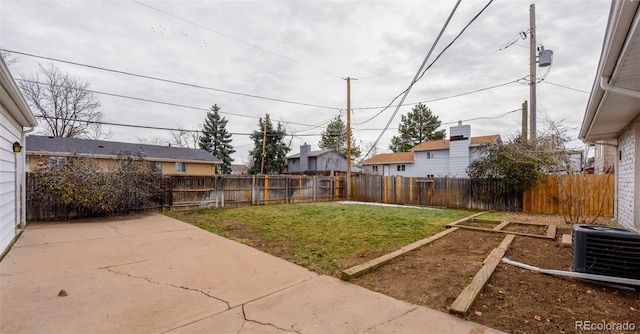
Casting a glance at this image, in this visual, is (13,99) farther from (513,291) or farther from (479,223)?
(479,223)

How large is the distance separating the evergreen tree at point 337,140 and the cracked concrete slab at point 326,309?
29.6 metres

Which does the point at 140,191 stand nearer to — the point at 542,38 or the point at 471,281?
the point at 471,281

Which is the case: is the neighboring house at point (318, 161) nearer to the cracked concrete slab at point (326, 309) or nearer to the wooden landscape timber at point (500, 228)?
the wooden landscape timber at point (500, 228)

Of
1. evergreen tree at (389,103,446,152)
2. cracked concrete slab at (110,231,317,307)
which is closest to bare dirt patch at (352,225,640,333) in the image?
cracked concrete slab at (110,231,317,307)

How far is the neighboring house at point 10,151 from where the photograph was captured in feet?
14.8

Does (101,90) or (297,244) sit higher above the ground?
(101,90)

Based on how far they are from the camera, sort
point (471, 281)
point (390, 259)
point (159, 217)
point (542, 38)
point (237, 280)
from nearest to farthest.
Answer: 1. point (471, 281)
2. point (237, 280)
3. point (390, 259)
4. point (159, 217)
5. point (542, 38)

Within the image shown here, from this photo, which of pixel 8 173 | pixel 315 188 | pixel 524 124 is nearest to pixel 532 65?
pixel 524 124

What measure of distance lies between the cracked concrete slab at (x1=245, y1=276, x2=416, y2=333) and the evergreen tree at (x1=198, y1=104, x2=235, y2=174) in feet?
97.4

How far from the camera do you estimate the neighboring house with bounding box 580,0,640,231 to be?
2337mm

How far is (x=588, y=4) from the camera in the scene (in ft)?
14.2

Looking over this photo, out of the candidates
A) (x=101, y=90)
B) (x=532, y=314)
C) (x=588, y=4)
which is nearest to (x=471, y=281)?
(x=532, y=314)

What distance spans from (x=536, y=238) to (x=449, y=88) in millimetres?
10134

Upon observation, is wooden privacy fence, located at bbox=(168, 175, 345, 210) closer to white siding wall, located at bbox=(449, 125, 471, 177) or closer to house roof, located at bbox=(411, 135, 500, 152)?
white siding wall, located at bbox=(449, 125, 471, 177)
